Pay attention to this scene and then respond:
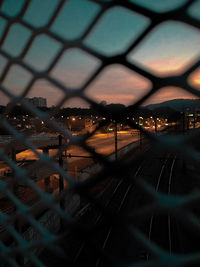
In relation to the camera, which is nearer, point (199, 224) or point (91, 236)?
point (199, 224)

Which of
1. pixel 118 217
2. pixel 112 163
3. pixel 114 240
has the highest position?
pixel 112 163

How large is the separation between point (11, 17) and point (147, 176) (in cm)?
1117

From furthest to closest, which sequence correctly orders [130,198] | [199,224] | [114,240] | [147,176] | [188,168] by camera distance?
1. [188,168]
2. [147,176]
3. [130,198]
4. [114,240]
5. [199,224]

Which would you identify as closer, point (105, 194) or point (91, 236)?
point (91, 236)

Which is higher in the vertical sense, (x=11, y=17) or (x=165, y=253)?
(x=11, y=17)

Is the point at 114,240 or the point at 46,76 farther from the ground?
the point at 46,76

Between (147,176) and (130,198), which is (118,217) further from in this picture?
(147,176)

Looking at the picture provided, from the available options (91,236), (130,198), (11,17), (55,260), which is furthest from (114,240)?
(11,17)

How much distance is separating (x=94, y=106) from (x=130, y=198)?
309 inches

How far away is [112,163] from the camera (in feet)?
1.77

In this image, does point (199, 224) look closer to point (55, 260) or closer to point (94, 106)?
point (94, 106)

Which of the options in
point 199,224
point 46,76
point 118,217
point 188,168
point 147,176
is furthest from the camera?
point 188,168

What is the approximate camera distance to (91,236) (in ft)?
2.11

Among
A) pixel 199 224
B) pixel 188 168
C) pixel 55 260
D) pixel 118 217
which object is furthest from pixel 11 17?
pixel 188 168
